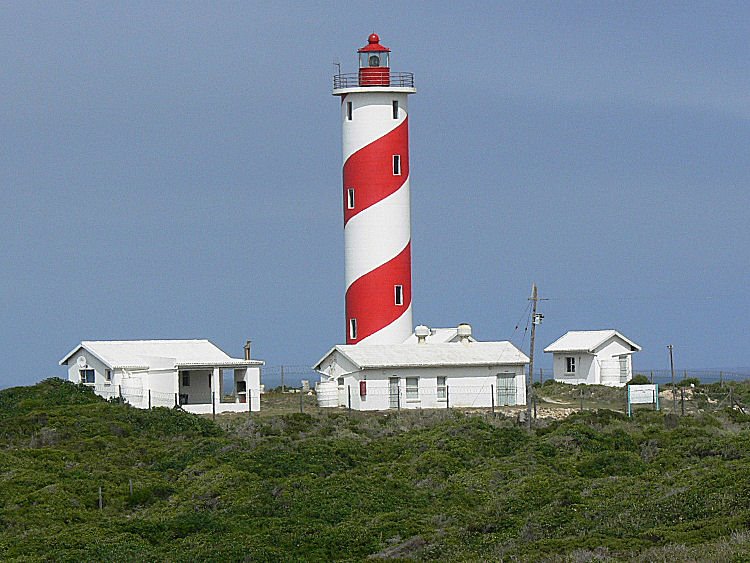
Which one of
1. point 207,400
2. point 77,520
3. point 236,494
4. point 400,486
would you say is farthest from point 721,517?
point 207,400

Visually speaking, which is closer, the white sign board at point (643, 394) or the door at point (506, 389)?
the white sign board at point (643, 394)

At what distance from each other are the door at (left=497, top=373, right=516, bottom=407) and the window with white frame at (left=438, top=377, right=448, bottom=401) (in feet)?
5.21

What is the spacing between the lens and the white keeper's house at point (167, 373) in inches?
1508

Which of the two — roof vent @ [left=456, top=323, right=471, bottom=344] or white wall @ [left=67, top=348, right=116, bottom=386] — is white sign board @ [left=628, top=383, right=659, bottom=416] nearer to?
roof vent @ [left=456, top=323, right=471, bottom=344]

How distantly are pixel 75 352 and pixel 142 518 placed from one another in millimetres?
16493

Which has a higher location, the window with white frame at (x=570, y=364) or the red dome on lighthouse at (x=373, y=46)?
the red dome on lighthouse at (x=373, y=46)

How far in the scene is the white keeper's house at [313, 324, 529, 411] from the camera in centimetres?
3856

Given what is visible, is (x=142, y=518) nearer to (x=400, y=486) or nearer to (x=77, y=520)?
(x=77, y=520)

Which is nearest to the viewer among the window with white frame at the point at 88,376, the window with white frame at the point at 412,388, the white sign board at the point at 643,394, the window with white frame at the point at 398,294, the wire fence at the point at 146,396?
the wire fence at the point at 146,396

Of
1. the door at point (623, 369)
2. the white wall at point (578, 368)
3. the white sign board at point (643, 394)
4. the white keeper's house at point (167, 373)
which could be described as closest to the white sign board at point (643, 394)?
the white sign board at point (643, 394)

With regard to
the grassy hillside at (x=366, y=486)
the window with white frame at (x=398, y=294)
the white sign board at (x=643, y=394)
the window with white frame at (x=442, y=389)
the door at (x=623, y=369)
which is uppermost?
the window with white frame at (x=398, y=294)

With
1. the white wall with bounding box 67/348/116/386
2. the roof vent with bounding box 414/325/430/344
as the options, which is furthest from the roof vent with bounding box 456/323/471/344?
the white wall with bounding box 67/348/116/386

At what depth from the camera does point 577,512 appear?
840 inches

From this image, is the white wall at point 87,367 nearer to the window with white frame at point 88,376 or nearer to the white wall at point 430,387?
the window with white frame at point 88,376
